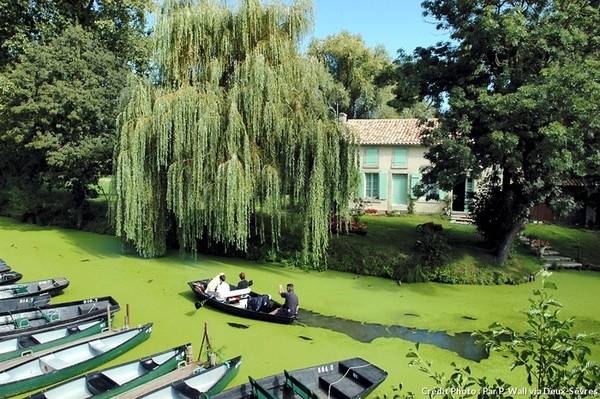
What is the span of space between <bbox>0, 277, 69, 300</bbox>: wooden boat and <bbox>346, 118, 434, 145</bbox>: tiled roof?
1921 centimetres

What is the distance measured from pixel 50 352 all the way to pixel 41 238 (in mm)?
14392

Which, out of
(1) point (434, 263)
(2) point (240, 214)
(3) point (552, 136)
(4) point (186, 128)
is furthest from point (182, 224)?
(3) point (552, 136)

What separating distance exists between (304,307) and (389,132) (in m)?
18.8

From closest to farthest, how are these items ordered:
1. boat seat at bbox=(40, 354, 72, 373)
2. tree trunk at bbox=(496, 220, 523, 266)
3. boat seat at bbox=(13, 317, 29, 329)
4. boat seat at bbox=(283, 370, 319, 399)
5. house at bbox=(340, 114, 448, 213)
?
boat seat at bbox=(283, 370, 319, 399) < boat seat at bbox=(40, 354, 72, 373) < boat seat at bbox=(13, 317, 29, 329) < tree trunk at bbox=(496, 220, 523, 266) < house at bbox=(340, 114, 448, 213)

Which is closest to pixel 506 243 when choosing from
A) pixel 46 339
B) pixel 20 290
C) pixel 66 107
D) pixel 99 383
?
pixel 99 383

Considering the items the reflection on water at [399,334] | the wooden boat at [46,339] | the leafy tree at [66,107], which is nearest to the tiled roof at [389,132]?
the leafy tree at [66,107]

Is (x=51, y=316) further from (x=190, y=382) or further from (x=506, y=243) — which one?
(x=506, y=243)

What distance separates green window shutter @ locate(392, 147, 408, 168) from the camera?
1129 inches

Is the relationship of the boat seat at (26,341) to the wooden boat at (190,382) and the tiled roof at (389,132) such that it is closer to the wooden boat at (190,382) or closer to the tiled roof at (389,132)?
the wooden boat at (190,382)

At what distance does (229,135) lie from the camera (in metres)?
15.8

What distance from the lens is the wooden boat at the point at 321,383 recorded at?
7551 mm

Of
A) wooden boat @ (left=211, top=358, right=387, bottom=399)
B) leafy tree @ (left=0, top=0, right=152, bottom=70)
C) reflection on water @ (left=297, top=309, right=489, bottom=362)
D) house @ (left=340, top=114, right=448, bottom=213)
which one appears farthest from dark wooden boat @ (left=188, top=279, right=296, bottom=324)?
leafy tree @ (left=0, top=0, right=152, bottom=70)

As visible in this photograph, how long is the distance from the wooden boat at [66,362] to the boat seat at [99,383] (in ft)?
2.76

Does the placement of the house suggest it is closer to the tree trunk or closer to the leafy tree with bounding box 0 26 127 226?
the tree trunk
